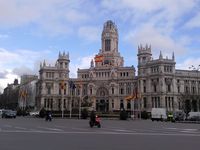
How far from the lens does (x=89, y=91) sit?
142750 mm

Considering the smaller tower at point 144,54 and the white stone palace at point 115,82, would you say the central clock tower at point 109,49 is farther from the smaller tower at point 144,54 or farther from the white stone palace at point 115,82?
the smaller tower at point 144,54

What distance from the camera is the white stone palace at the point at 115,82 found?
125 metres

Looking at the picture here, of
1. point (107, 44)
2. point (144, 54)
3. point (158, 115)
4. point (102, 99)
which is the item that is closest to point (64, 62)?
point (107, 44)

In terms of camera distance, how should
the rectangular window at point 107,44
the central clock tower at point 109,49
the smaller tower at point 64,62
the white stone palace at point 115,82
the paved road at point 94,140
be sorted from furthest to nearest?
the rectangular window at point 107,44, the smaller tower at point 64,62, the central clock tower at point 109,49, the white stone palace at point 115,82, the paved road at point 94,140

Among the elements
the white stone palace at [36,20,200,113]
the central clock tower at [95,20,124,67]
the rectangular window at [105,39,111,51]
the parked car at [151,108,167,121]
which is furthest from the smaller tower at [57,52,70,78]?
the parked car at [151,108,167,121]

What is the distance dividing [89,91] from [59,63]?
18.8 metres

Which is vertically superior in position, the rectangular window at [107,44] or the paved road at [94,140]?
the rectangular window at [107,44]

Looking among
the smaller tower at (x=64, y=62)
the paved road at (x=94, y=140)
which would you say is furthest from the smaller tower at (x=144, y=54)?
the paved road at (x=94, y=140)

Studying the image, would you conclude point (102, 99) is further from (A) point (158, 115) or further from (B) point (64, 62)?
(A) point (158, 115)

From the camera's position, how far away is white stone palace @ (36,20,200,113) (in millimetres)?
125438

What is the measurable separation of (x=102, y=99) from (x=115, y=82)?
900 centimetres

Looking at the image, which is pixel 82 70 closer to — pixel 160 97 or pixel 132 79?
pixel 132 79

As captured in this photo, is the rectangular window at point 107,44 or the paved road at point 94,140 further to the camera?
the rectangular window at point 107,44

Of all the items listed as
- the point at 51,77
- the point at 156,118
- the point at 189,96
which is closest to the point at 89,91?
the point at 51,77
